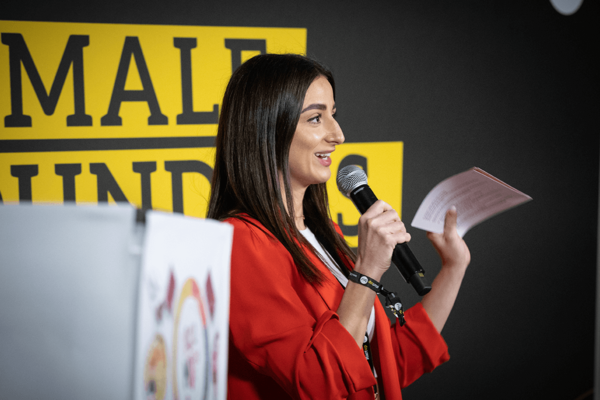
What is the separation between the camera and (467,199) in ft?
3.76

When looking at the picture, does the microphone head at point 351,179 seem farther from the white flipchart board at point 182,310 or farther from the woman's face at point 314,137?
the white flipchart board at point 182,310

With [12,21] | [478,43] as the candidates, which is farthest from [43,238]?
[478,43]

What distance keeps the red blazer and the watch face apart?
18.2 inches

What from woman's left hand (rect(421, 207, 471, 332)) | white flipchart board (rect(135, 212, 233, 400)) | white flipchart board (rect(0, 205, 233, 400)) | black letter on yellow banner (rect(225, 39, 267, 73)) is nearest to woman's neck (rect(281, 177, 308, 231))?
woman's left hand (rect(421, 207, 471, 332))

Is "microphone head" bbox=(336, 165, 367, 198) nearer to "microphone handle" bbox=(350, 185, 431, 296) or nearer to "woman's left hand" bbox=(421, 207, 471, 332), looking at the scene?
"microphone handle" bbox=(350, 185, 431, 296)

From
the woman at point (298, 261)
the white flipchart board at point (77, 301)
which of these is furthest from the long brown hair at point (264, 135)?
the white flipchart board at point (77, 301)

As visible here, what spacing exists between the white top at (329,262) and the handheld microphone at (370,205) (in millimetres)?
149

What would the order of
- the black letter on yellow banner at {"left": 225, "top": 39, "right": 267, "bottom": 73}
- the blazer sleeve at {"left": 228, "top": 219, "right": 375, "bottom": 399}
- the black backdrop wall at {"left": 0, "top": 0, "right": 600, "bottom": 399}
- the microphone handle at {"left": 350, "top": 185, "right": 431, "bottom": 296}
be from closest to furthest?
1. the blazer sleeve at {"left": 228, "top": 219, "right": 375, "bottom": 399}
2. the microphone handle at {"left": 350, "top": 185, "right": 431, "bottom": 296}
3. the black letter on yellow banner at {"left": 225, "top": 39, "right": 267, "bottom": 73}
4. the black backdrop wall at {"left": 0, "top": 0, "right": 600, "bottom": 399}

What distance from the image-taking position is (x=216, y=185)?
1.10 meters

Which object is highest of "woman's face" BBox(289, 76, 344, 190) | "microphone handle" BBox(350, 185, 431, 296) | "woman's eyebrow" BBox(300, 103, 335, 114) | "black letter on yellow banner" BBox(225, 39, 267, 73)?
"black letter on yellow banner" BBox(225, 39, 267, 73)

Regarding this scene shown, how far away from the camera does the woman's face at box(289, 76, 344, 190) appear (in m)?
1.06

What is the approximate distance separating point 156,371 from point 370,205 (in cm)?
73

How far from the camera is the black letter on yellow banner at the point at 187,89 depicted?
1.88 meters

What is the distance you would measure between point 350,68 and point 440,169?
71cm
